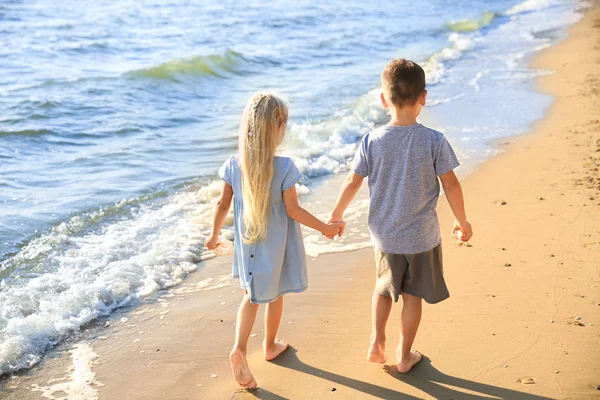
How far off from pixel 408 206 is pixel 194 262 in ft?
8.25

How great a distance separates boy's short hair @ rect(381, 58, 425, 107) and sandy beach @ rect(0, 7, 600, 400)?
1356 millimetres

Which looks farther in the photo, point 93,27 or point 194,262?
point 93,27

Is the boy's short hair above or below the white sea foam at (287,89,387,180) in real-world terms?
above

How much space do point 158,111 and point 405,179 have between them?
8365mm

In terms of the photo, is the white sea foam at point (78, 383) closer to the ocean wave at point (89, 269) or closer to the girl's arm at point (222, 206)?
the ocean wave at point (89, 269)

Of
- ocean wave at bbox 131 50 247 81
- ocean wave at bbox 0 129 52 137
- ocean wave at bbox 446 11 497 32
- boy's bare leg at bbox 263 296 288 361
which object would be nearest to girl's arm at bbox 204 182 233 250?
boy's bare leg at bbox 263 296 288 361

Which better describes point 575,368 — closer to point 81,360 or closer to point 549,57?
point 81,360

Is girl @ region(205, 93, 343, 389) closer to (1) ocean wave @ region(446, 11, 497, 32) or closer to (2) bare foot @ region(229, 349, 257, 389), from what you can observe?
(2) bare foot @ region(229, 349, 257, 389)

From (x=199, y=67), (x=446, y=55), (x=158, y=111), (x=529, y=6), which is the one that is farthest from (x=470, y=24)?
(x=158, y=111)

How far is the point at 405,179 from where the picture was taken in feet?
Answer: 11.0

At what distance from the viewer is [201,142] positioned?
9.37m

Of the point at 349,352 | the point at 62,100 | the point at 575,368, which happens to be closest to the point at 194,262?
the point at 349,352

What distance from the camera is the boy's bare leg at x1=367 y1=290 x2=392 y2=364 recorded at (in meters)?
3.58

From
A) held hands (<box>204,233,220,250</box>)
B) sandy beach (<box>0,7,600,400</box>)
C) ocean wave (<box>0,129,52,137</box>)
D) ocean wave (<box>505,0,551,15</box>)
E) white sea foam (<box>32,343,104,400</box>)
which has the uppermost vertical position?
ocean wave (<box>505,0,551,15</box>)
